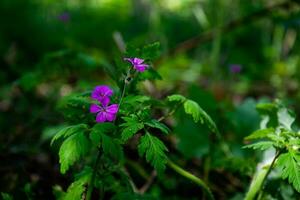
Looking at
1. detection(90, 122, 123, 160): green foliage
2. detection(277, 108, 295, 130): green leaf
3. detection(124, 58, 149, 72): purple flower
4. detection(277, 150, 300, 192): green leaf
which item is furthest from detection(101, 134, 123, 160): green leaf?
detection(277, 108, 295, 130): green leaf

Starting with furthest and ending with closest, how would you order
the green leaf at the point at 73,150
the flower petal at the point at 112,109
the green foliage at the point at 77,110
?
the green foliage at the point at 77,110 < the flower petal at the point at 112,109 < the green leaf at the point at 73,150

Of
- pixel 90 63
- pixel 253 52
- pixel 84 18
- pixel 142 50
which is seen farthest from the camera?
pixel 84 18

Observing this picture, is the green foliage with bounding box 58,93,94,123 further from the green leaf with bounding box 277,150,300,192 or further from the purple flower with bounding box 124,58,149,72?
the green leaf with bounding box 277,150,300,192

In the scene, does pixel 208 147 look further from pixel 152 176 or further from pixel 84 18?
pixel 84 18

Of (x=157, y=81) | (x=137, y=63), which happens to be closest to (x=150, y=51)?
(x=137, y=63)

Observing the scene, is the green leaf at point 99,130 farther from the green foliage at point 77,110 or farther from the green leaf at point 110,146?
the green foliage at point 77,110

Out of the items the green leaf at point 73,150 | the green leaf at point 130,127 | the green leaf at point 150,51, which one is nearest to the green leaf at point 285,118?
the green leaf at point 150,51

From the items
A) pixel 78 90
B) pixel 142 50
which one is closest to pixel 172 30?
pixel 78 90
